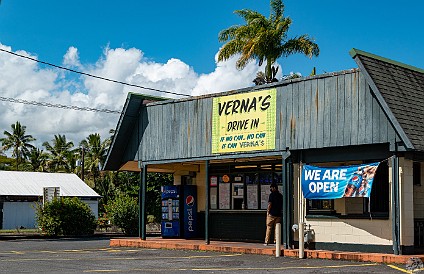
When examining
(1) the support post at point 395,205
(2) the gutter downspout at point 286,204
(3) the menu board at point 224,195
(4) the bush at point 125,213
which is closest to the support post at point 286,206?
(2) the gutter downspout at point 286,204

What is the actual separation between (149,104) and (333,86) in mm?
7400

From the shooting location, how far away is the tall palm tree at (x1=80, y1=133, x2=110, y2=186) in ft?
247

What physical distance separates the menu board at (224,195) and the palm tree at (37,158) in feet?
223

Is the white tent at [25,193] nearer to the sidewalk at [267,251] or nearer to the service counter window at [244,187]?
the service counter window at [244,187]

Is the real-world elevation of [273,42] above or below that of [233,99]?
above

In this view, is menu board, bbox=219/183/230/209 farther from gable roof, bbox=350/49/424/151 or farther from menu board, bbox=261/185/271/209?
gable roof, bbox=350/49/424/151

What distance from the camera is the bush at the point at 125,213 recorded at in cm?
3133

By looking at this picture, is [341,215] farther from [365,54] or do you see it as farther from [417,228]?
[365,54]

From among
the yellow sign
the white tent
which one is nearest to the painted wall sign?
the yellow sign

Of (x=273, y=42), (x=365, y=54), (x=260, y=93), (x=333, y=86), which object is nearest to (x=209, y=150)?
(x=260, y=93)

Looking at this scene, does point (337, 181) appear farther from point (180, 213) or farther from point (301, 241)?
point (180, 213)

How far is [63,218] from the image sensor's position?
32.8 m

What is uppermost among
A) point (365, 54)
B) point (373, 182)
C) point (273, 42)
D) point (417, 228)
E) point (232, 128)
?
point (273, 42)

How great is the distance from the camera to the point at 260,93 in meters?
19.9
